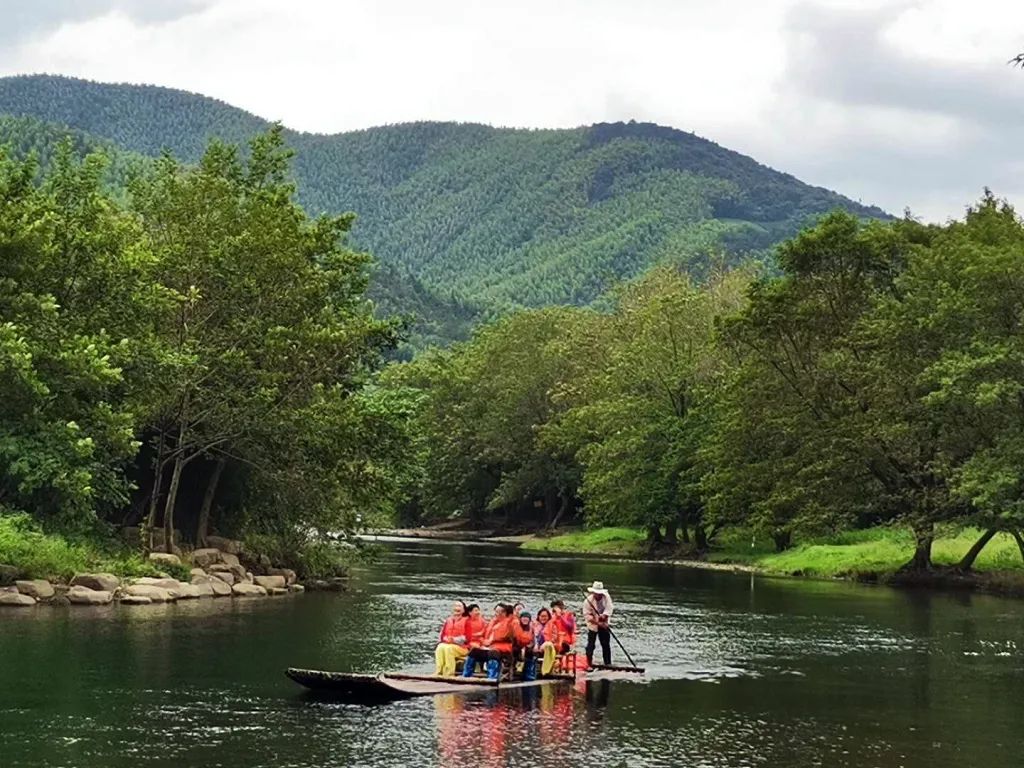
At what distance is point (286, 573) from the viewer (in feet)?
196

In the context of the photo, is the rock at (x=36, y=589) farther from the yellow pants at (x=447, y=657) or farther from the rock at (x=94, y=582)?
the yellow pants at (x=447, y=657)

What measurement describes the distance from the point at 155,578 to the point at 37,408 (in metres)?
7.54

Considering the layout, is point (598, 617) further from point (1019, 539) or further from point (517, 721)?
point (1019, 539)

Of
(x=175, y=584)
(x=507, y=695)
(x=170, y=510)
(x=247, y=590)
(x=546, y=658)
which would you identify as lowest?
(x=507, y=695)

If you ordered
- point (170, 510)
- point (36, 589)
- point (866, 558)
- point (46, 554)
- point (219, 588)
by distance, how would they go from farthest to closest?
point (866, 558)
point (170, 510)
point (219, 588)
point (46, 554)
point (36, 589)

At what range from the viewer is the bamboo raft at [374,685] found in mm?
29359

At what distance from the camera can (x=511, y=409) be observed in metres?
123

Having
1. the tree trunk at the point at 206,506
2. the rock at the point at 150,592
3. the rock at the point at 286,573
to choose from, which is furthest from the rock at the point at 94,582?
the tree trunk at the point at 206,506

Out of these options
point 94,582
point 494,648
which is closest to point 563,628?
point 494,648

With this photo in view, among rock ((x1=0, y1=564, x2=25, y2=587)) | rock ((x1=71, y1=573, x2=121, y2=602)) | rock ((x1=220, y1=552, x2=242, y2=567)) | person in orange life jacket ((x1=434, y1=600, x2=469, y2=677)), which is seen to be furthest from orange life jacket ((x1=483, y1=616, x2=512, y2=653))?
rock ((x1=220, y1=552, x2=242, y2=567))

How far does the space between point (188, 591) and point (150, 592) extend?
2684 mm

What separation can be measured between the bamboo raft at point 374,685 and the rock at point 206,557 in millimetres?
26421

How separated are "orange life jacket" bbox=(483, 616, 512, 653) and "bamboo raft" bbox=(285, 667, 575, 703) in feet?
4.40

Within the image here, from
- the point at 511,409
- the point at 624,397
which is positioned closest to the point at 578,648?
the point at 624,397
